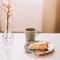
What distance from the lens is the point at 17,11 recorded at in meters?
2.96

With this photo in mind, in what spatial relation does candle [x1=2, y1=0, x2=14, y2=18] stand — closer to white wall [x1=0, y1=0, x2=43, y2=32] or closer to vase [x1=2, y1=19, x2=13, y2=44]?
vase [x1=2, y1=19, x2=13, y2=44]

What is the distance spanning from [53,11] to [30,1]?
1.44ft

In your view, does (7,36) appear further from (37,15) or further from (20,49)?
(37,15)

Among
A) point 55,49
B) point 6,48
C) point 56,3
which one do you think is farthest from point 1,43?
point 56,3

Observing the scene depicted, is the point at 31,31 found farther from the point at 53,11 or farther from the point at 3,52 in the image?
the point at 53,11

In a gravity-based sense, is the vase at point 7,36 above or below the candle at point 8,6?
below

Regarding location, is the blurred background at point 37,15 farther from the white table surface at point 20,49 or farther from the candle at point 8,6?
the candle at point 8,6

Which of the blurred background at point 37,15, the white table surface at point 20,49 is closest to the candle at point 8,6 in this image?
the white table surface at point 20,49

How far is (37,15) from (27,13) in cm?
18

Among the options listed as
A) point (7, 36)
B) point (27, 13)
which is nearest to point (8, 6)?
point (7, 36)

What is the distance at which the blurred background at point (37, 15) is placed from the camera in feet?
9.38

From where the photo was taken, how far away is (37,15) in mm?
2988

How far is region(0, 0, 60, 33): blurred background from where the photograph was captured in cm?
286

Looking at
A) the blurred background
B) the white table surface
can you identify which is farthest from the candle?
the blurred background
